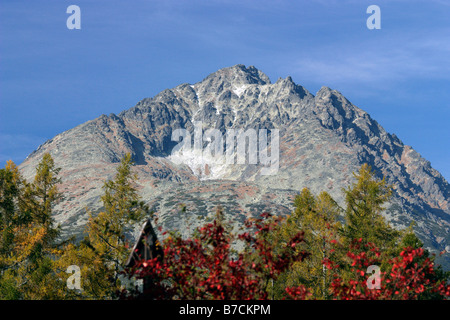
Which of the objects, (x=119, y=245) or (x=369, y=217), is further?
(x=369, y=217)

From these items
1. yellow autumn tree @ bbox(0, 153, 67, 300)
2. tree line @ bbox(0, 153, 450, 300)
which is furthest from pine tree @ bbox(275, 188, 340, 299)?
yellow autumn tree @ bbox(0, 153, 67, 300)

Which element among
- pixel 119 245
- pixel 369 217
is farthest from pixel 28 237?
pixel 369 217

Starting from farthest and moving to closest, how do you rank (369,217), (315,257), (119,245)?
1. (369,217)
2. (315,257)
3. (119,245)

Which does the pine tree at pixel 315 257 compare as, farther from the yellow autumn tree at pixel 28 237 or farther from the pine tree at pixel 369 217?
the yellow autumn tree at pixel 28 237

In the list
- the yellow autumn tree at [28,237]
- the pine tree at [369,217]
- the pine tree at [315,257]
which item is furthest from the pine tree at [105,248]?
the pine tree at [369,217]

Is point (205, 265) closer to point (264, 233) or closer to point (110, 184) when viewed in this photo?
point (264, 233)

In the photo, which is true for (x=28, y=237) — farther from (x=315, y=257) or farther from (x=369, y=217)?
(x=369, y=217)

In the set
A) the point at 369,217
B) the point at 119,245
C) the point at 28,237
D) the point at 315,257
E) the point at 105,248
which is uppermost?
the point at 369,217

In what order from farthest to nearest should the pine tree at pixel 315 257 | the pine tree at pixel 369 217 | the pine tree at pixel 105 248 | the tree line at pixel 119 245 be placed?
the pine tree at pixel 369 217, the pine tree at pixel 315 257, the tree line at pixel 119 245, the pine tree at pixel 105 248

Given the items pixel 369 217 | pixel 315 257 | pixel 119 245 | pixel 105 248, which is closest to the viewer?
pixel 119 245

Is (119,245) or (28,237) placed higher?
(28,237)

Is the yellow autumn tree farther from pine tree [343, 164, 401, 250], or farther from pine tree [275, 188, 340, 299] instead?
pine tree [343, 164, 401, 250]
